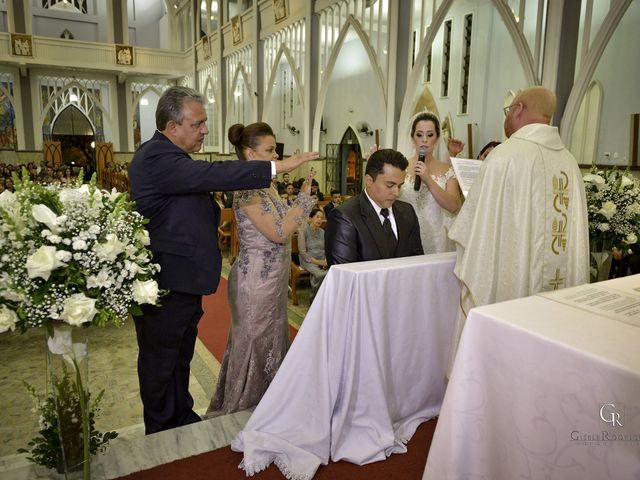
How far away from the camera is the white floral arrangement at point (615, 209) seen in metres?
3.09

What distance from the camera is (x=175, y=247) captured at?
228cm

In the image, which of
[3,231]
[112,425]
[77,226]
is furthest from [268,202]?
[112,425]

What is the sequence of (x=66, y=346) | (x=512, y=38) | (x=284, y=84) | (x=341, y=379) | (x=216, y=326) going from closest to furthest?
(x=66, y=346) → (x=341, y=379) → (x=216, y=326) → (x=512, y=38) → (x=284, y=84)

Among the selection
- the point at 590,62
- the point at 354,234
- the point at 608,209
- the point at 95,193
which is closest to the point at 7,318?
the point at 95,193

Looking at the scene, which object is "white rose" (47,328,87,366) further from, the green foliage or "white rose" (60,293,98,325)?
"white rose" (60,293,98,325)

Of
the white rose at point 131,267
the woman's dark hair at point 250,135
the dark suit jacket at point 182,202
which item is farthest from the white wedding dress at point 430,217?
the white rose at point 131,267

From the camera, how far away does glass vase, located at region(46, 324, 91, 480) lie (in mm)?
1818

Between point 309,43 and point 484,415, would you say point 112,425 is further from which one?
point 309,43

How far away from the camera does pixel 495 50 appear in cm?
966

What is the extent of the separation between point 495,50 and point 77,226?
983 cm

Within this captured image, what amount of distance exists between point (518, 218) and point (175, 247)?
1566mm

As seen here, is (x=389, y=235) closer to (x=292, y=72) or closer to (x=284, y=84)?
(x=292, y=72)

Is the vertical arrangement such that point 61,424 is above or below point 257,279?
below

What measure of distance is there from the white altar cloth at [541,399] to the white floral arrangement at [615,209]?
1.87m
